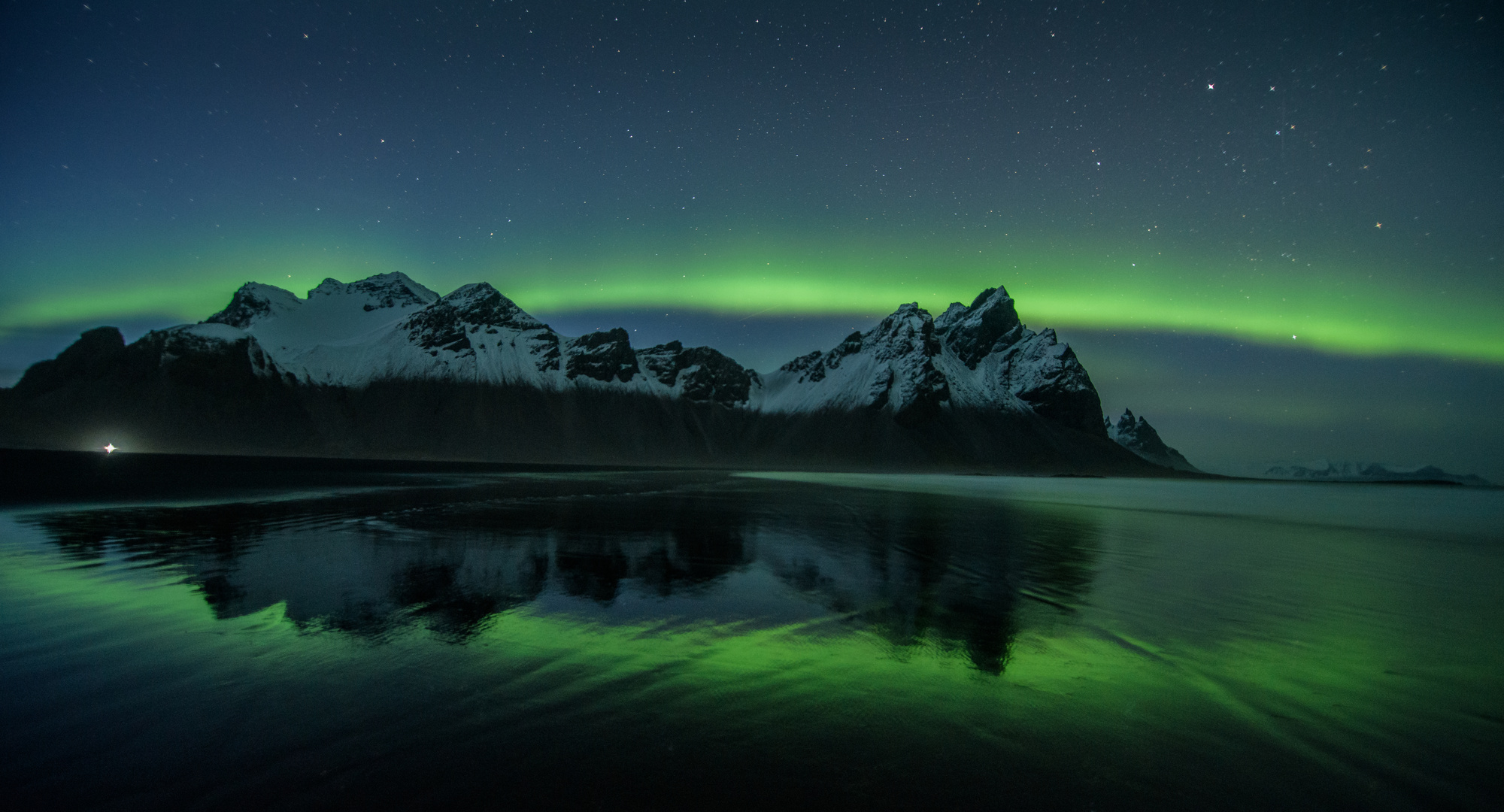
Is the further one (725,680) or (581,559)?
(581,559)

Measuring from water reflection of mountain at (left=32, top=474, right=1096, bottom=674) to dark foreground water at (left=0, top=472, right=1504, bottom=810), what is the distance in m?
0.16

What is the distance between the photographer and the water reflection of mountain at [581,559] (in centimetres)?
1152

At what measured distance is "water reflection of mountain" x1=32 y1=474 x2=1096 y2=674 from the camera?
1152 cm

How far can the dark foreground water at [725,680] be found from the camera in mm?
5430

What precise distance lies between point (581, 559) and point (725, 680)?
10196 millimetres

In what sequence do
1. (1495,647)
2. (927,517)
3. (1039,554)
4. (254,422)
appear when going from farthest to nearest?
(254,422)
(927,517)
(1039,554)
(1495,647)

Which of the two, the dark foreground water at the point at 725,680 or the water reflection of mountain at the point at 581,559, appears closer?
the dark foreground water at the point at 725,680

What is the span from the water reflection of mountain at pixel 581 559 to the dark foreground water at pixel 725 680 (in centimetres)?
16

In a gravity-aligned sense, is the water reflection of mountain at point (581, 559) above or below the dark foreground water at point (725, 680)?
below

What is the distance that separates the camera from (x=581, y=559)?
56.9 ft

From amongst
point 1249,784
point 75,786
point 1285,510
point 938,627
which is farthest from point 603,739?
point 1285,510

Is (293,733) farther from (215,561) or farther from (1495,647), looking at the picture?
(1495,647)

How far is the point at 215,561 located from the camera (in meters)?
15.7

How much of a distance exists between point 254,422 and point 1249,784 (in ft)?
811
